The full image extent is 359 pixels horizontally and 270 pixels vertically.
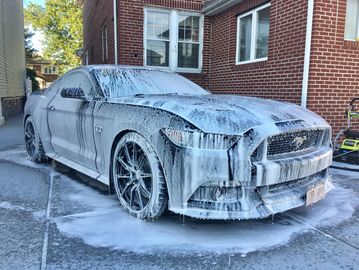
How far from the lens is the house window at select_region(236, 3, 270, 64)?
7.96 metres

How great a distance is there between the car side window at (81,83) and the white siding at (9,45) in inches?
383

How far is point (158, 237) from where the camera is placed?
120 inches

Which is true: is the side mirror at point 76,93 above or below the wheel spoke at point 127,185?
above

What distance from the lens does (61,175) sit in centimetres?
512

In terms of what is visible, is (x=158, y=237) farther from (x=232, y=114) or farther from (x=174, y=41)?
(x=174, y=41)

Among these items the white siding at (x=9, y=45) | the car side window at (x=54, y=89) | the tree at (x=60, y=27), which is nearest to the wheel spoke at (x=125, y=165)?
the car side window at (x=54, y=89)

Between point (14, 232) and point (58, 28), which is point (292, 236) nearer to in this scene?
point (14, 232)

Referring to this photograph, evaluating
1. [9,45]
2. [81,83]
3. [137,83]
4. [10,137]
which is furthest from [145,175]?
[9,45]

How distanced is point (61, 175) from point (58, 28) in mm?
36289

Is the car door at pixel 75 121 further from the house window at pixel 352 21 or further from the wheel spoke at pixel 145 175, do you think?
the house window at pixel 352 21

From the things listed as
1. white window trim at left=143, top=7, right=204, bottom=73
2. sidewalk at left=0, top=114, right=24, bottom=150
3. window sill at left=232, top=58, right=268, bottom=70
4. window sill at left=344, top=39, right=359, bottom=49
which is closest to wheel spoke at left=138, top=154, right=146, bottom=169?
window sill at left=344, top=39, right=359, bottom=49

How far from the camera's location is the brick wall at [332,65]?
6227mm

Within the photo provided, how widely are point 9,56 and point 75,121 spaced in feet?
46.9

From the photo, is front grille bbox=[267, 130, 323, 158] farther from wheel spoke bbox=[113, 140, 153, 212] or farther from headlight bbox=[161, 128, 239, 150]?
wheel spoke bbox=[113, 140, 153, 212]
